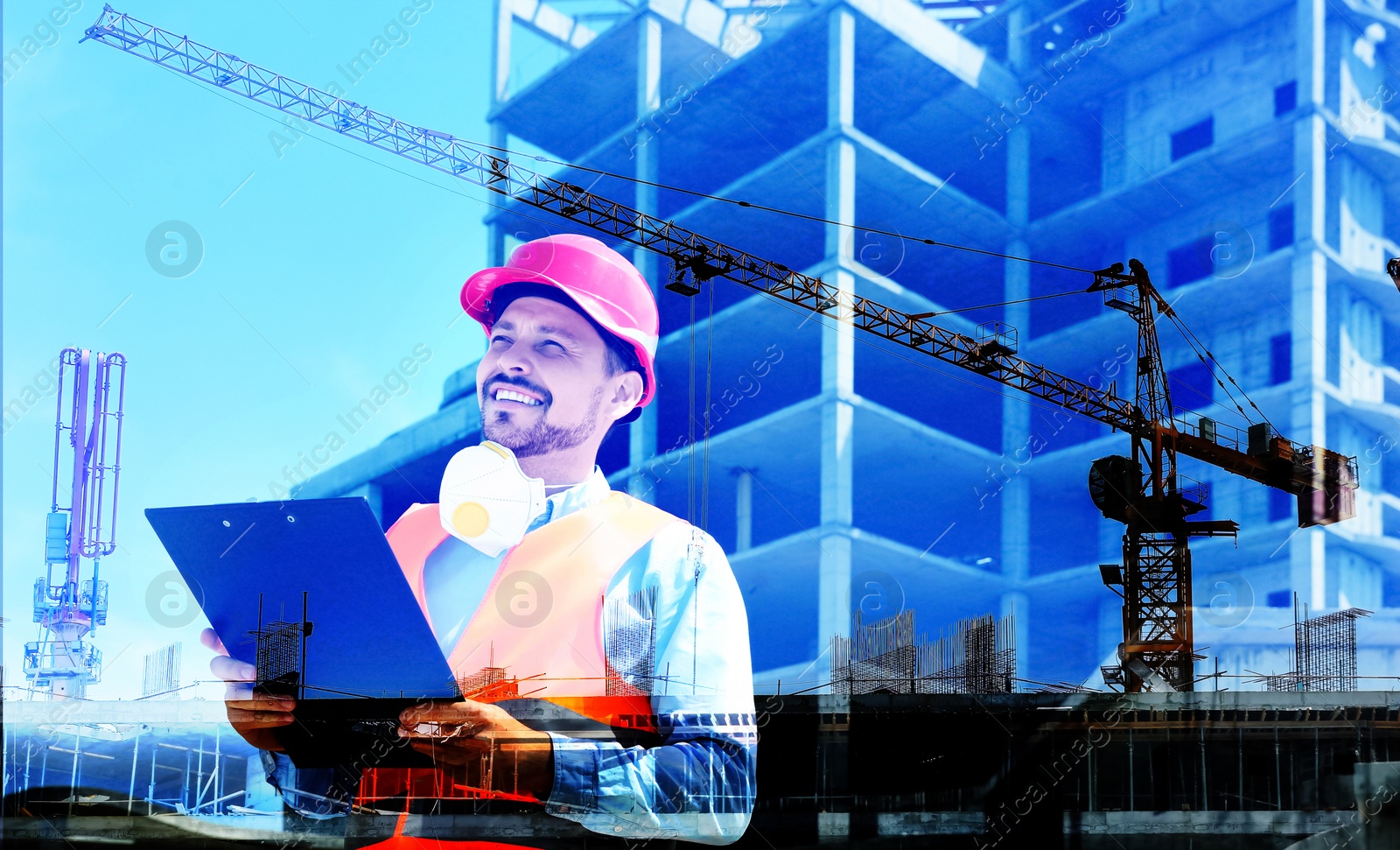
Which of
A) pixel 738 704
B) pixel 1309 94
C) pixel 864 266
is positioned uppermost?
pixel 1309 94

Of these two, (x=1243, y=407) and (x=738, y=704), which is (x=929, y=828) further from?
(x=1243, y=407)

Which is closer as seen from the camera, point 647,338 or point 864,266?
point 647,338

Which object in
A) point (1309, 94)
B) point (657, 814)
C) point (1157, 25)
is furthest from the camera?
point (1157, 25)

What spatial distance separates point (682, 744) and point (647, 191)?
34.0 feet

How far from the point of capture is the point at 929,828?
18875 millimetres

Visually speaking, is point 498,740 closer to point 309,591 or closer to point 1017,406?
point 309,591

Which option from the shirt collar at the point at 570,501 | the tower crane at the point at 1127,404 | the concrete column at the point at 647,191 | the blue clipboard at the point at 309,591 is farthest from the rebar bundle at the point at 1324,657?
the blue clipboard at the point at 309,591

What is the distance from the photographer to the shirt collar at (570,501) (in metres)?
19.2

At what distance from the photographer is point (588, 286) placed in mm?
19547

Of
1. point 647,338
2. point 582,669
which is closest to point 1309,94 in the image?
point 647,338

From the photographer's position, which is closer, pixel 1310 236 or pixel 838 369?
pixel 1310 236

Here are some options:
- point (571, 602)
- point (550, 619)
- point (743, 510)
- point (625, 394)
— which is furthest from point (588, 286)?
point (743, 510)

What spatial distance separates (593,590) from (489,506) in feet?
6.61

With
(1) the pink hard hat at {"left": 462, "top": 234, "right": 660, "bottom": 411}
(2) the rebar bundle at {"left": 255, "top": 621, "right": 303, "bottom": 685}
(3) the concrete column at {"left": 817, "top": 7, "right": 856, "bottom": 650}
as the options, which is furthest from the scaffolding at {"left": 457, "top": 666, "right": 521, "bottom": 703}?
(3) the concrete column at {"left": 817, "top": 7, "right": 856, "bottom": 650}
